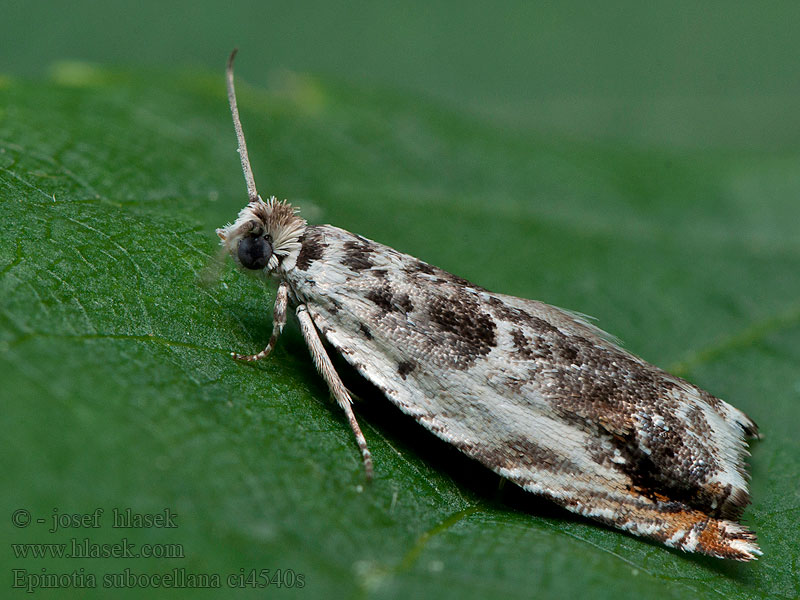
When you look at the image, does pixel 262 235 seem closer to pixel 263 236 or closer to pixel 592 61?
pixel 263 236

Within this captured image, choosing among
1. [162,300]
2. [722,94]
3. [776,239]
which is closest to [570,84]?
[722,94]

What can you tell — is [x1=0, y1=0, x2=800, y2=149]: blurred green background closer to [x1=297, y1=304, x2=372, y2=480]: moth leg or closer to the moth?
the moth

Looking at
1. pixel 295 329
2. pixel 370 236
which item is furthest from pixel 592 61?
pixel 295 329

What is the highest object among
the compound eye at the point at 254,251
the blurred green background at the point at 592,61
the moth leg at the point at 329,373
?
the blurred green background at the point at 592,61

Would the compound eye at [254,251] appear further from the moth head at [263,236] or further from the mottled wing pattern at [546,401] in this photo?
the mottled wing pattern at [546,401]

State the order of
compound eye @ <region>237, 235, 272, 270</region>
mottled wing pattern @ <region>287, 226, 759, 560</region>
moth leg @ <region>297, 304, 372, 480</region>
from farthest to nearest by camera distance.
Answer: compound eye @ <region>237, 235, 272, 270</region> → mottled wing pattern @ <region>287, 226, 759, 560</region> → moth leg @ <region>297, 304, 372, 480</region>

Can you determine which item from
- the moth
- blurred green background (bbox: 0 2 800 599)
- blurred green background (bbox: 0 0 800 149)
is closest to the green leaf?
blurred green background (bbox: 0 2 800 599)

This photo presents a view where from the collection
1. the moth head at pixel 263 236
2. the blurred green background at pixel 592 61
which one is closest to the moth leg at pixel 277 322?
the moth head at pixel 263 236
